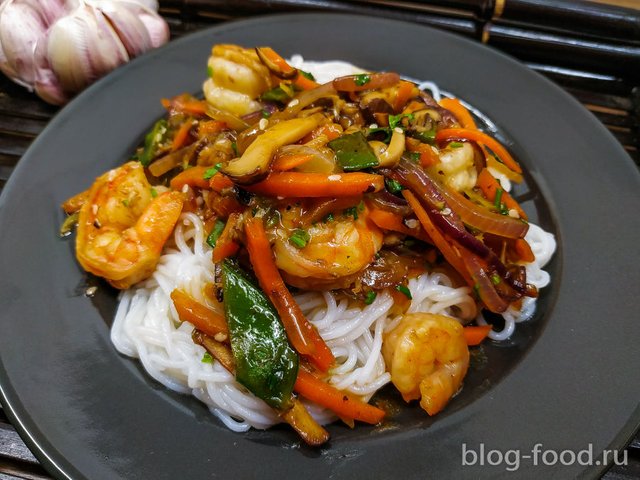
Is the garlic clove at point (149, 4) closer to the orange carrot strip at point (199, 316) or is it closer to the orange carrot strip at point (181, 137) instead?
the orange carrot strip at point (181, 137)

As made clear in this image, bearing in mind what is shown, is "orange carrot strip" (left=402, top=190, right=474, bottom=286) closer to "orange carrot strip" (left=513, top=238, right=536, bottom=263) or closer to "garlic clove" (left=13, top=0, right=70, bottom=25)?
"orange carrot strip" (left=513, top=238, right=536, bottom=263)

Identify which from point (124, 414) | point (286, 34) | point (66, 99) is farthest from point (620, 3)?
point (124, 414)

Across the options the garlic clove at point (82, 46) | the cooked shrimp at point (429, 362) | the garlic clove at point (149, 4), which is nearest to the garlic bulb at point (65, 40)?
the garlic clove at point (82, 46)

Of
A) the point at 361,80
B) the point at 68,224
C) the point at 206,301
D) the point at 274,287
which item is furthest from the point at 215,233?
the point at 361,80

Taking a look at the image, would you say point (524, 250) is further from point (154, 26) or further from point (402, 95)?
point (154, 26)

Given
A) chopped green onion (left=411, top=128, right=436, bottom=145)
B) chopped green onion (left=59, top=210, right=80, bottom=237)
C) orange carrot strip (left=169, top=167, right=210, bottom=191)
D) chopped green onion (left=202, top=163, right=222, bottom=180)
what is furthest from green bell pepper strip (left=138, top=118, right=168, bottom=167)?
chopped green onion (left=411, top=128, right=436, bottom=145)
